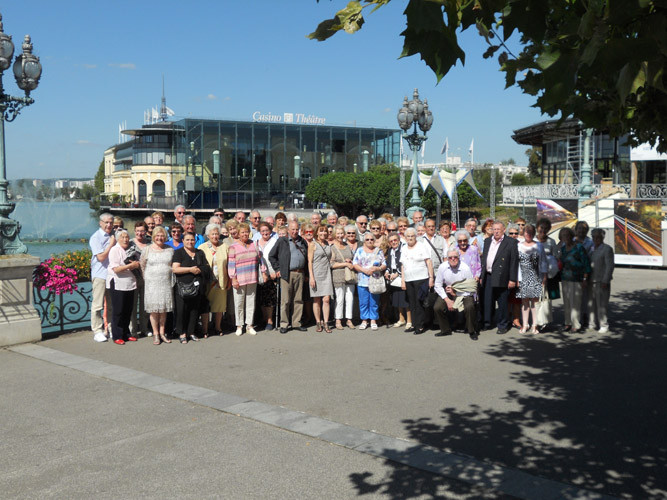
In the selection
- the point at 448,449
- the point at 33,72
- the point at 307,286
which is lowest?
the point at 448,449

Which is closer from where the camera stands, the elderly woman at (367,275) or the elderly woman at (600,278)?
the elderly woman at (600,278)

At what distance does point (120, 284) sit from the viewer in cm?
974

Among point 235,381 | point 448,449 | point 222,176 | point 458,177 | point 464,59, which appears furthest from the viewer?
point 222,176

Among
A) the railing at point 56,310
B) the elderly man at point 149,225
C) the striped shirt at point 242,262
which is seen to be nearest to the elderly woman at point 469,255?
the striped shirt at point 242,262

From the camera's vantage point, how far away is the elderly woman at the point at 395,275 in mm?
11180

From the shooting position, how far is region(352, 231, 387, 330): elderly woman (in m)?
11.2

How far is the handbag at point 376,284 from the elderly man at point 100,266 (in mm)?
4180

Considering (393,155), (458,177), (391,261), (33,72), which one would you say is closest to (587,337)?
(391,261)

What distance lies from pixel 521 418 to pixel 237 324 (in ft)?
18.3

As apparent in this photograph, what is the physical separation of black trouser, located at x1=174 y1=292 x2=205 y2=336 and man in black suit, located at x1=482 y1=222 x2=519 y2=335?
471cm

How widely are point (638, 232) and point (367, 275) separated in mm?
13804

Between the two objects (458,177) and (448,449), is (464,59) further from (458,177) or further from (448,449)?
(458,177)

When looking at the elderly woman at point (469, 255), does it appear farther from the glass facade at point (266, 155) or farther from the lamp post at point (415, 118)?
the glass facade at point (266, 155)

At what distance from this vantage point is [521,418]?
6320 mm
